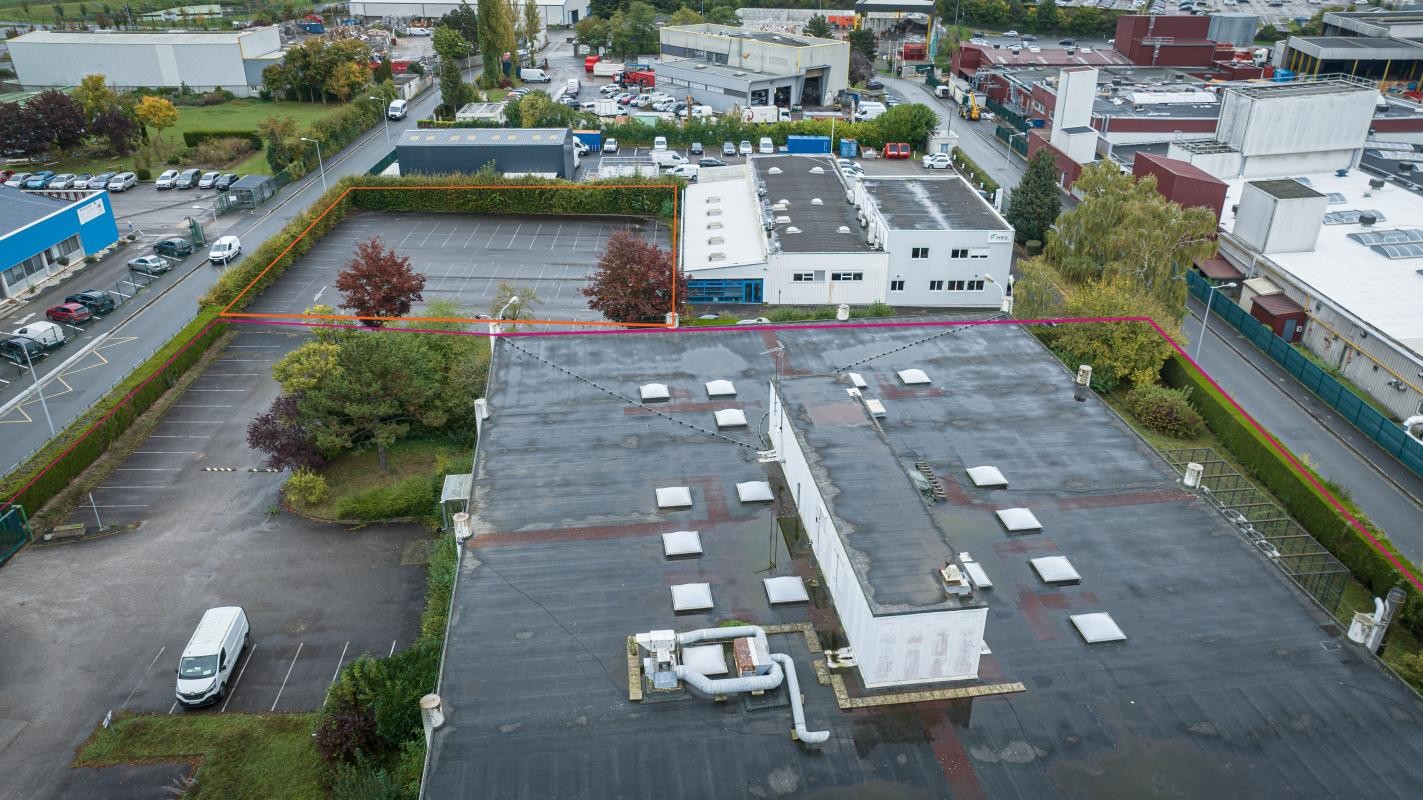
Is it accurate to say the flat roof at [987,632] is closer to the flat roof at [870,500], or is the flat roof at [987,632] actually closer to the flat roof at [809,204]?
the flat roof at [870,500]

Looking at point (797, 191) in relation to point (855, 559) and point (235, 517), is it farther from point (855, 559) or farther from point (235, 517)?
point (855, 559)

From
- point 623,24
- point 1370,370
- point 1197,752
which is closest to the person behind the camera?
point 1197,752

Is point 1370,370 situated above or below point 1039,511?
below

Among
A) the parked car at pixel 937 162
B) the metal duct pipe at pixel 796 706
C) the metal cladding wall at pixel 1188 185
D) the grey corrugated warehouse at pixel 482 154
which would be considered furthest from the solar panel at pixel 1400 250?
the grey corrugated warehouse at pixel 482 154

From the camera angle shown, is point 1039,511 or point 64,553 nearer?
point 1039,511

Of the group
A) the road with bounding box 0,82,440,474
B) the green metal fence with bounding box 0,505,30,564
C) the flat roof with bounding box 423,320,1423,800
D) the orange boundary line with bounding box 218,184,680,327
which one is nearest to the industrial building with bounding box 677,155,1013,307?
the orange boundary line with bounding box 218,184,680,327

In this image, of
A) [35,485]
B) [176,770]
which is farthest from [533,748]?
[35,485]

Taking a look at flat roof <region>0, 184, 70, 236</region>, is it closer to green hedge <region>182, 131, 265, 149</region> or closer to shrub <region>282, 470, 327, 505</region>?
green hedge <region>182, 131, 265, 149</region>

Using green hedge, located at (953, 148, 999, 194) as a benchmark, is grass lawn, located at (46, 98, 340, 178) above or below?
above
